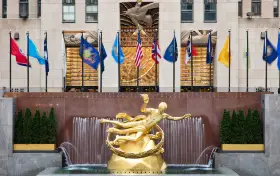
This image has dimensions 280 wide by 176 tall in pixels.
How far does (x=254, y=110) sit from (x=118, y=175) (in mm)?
8878

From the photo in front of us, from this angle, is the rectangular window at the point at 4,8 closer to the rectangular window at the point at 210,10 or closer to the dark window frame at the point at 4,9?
the dark window frame at the point at 4,9

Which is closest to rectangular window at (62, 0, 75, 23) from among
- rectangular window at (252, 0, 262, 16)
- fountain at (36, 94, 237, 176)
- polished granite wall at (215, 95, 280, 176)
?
rectangular window at (252, 0, 262, 16)

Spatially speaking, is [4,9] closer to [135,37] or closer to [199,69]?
[135,37]

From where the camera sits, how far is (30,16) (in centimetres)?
5078

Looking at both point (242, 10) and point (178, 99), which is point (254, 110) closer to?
point (178, 99)

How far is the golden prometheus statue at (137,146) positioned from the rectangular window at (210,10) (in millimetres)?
17635

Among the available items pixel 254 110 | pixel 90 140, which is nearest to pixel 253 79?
pixel 254 110

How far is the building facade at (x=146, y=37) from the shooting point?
4856 centimetres

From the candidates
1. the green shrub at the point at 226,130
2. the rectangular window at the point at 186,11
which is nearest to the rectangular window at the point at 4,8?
the rectangular window at the point at 186,11

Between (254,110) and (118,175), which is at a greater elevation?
(254,110)

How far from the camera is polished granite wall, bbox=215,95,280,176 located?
3491 centimetres

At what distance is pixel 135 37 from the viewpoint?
49.4 metres

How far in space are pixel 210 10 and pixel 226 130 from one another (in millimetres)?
15829

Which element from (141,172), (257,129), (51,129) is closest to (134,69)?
(51,129)
